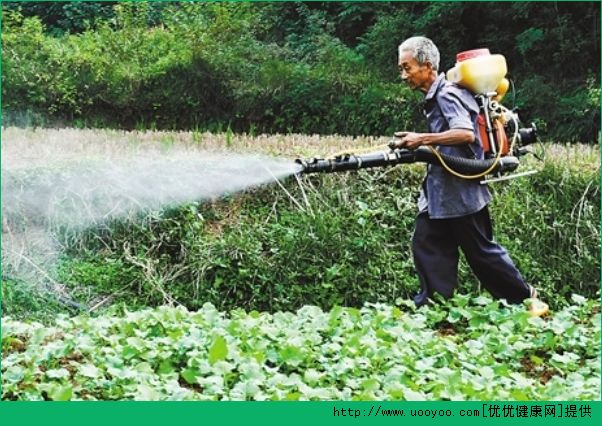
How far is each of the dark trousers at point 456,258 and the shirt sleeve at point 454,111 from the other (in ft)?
1.88

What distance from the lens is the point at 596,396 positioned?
4.74 m

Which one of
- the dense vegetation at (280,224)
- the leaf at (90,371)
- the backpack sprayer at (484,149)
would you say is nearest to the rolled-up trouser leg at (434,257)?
the dense vegetation at (280,224)

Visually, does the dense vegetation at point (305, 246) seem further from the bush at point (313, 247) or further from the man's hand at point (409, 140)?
the man's hand at point (409, 140)

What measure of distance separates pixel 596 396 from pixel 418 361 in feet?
2.72

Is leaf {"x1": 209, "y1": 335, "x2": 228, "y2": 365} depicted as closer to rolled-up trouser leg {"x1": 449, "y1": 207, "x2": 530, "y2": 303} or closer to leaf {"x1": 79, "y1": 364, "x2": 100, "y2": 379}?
leaf {"x1": 79, "y1": 364, "x2": 100, "y2": 379}

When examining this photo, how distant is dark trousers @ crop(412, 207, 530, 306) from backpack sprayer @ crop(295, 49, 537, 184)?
295mm

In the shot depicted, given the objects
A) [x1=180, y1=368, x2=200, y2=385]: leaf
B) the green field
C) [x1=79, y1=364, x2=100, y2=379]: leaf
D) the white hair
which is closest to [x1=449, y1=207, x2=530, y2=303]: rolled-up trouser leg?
the green field

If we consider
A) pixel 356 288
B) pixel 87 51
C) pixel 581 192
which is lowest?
pixel 356 288

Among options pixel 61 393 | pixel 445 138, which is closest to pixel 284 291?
pixel 445 138

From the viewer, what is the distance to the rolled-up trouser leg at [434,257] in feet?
21.1

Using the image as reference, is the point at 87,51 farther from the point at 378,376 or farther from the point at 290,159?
the point at 378,376

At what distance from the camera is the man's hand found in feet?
20.2

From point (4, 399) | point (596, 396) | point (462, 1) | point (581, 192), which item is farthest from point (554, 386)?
point (462, 1)

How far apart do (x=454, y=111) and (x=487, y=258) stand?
2.96 feet
